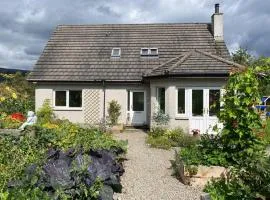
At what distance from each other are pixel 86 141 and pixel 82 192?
432 centimetres

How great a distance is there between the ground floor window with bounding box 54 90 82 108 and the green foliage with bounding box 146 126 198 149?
6543 millimetres

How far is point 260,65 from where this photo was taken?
9242 mm

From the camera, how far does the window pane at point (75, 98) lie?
2301 centimetres

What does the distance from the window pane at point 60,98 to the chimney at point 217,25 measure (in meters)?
10.5

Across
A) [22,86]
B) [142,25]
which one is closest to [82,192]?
[142,25]

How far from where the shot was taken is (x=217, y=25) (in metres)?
24.1

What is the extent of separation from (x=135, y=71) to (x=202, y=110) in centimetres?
579

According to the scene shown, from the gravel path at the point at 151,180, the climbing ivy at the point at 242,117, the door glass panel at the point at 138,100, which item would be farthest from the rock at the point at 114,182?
the door glass panel at the point at 138,100

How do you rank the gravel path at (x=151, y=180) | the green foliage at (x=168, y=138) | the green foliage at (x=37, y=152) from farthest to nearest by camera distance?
the green foliage at (x=168, y=138), the gravel path at (x=151, y=180), the green foliage at (x=37, y=152)

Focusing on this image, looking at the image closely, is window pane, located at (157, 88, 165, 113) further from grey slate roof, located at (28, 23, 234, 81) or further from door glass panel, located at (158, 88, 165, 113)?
grey slate roof, located at (28, 23, 234, 81)

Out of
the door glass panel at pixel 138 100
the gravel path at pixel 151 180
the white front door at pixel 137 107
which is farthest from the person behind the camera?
the door glass panel at pixel 138 100

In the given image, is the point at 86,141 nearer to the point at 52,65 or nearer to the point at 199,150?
the point at 199,150

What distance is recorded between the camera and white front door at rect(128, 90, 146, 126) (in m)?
22.3

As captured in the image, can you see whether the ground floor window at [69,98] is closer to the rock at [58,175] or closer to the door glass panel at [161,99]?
the door glass panel at [161,99]
